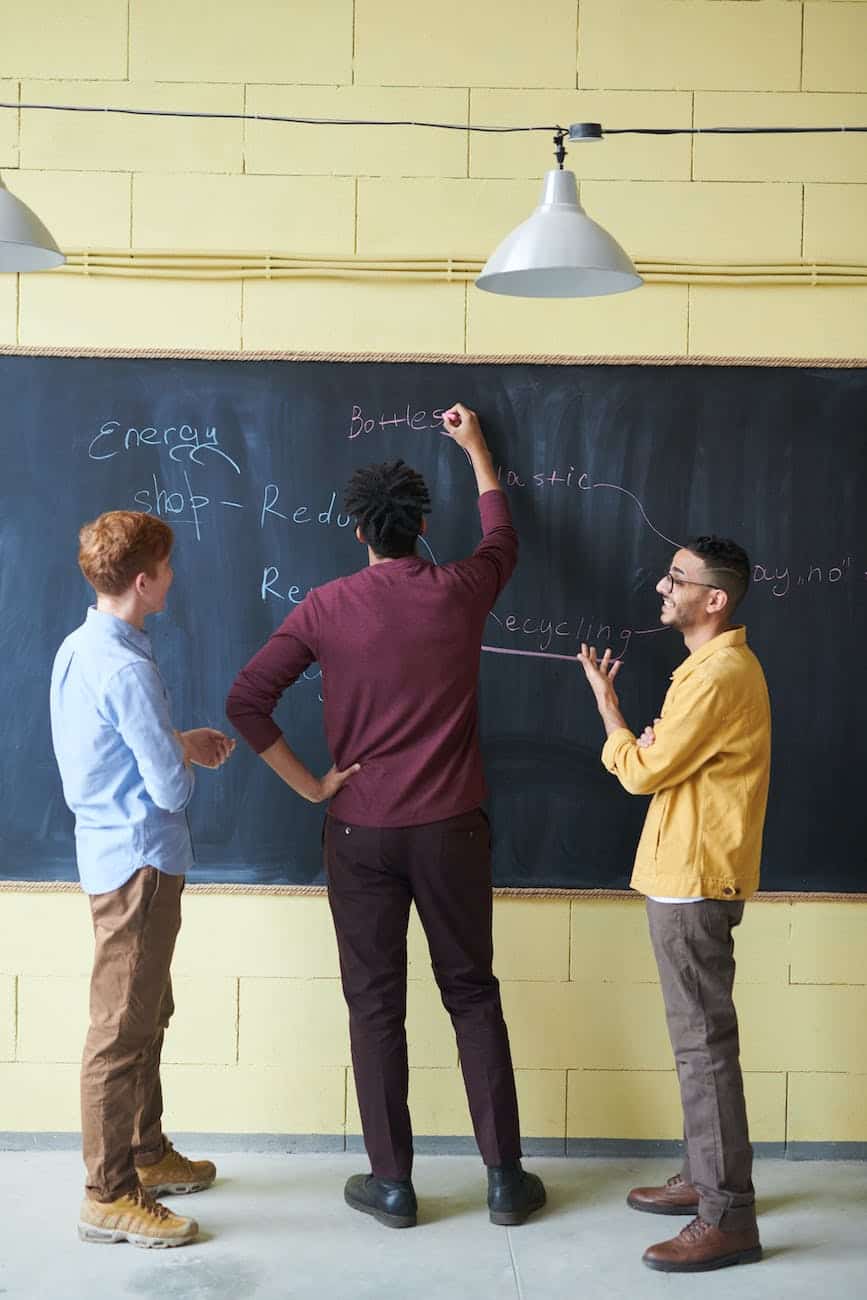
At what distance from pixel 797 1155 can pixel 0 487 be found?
2.62m

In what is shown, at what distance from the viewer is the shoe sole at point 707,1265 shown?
2635 millimetres

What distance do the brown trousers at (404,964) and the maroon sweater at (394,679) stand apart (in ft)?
0.25

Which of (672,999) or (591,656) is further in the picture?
(591,656)

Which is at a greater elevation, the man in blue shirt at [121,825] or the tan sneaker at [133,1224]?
the man in blue shirt at [121,825]

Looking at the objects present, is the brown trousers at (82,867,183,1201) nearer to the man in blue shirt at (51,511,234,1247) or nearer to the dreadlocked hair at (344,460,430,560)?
the man in blue shirt at (51,511,234,1247)

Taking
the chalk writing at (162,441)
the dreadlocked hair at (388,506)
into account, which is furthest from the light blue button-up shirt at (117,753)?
the chalk writing at (162,441)

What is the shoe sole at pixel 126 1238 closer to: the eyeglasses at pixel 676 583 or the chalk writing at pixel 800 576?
the eyeglasses at pixel 676 583

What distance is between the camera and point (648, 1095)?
324 centimetres

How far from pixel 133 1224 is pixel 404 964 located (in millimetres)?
781

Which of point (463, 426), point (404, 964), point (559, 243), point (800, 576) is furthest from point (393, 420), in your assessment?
point (404, 964)

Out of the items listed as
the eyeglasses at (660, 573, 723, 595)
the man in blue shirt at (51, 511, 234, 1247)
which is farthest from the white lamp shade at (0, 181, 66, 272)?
the eyeglasses at (660, 573, 723, 595)

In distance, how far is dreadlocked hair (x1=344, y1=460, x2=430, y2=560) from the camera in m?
2.77

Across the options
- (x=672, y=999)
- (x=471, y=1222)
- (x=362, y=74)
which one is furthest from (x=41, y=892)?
(x=362, y=74)

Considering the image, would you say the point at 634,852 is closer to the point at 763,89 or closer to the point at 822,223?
the point at 822,223
